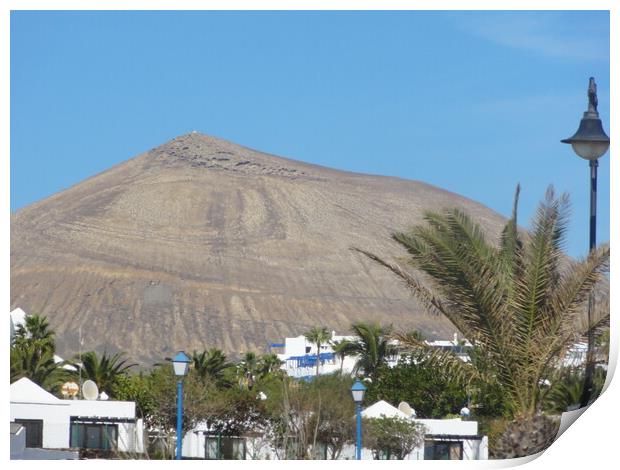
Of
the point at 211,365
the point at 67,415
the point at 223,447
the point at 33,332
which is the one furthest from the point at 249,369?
the point at 67,415

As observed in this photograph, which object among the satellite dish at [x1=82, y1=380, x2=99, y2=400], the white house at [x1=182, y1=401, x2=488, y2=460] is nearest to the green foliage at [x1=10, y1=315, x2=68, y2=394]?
the satellite dish at [x1=82, y1=380, x2=99, y2=400]

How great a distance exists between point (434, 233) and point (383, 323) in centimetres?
11591

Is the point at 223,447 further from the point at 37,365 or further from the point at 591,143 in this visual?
the point at 591,143

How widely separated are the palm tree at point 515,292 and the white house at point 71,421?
29.8ft

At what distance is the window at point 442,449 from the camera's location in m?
24.4

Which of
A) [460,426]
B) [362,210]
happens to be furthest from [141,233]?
[460,426]

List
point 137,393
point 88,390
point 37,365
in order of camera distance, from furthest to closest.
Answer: point 137,393 < point 37,365 < point 88,390


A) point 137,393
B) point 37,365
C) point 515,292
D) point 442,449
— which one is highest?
point 515,292

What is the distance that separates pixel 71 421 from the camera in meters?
22.8

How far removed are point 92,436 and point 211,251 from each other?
122m

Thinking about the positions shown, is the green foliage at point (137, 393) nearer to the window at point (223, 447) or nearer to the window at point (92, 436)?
the window at point (223, 447)

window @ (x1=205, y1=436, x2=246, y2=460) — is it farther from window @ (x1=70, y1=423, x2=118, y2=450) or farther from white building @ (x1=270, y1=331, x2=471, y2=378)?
white building @ (x1=270, y1=331, x2=471, y2=378)

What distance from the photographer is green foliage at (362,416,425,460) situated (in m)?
24.2
